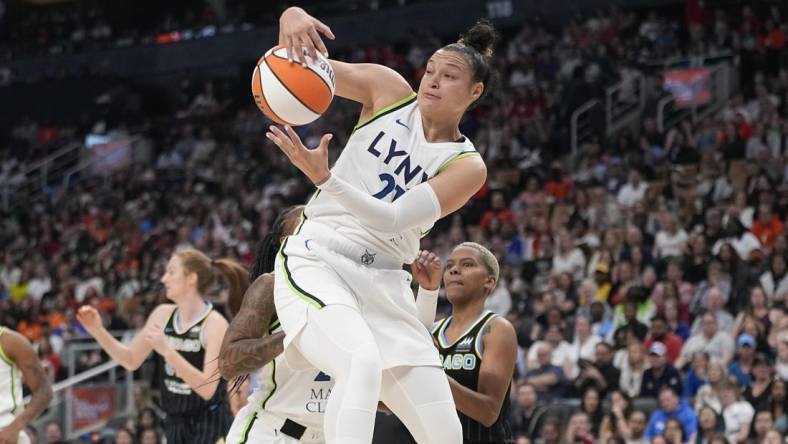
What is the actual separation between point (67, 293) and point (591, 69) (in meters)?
8.40

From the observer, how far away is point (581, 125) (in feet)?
59.3

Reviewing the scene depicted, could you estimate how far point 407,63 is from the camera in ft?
70.4

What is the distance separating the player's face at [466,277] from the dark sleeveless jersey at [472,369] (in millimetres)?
115

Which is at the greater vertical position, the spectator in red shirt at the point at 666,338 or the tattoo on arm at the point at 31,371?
the tattoo on arm at the point at 31,371

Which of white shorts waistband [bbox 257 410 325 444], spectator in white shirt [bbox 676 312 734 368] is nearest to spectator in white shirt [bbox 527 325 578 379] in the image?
spectator in white shirt [bbox 676 312 734 368]

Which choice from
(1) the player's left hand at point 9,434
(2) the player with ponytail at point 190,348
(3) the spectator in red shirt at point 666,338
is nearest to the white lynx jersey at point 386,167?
(2) the player with ponytail at point 190,348

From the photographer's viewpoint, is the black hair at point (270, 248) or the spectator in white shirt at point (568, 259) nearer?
the black hair at point (270, 248)

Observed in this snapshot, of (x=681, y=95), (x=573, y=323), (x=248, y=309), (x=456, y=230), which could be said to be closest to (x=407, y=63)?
(x=681, y=95)

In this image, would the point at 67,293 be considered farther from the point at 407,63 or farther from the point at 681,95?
the point at 681,95

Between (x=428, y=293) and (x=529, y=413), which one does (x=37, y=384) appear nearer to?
(x=428, y=293)

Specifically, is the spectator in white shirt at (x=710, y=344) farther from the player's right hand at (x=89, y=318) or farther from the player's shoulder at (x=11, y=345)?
the player's shoulder at (x=11, y=345)

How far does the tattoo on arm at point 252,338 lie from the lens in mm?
4461

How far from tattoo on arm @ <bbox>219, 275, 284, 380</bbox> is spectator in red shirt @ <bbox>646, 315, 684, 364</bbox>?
726cm

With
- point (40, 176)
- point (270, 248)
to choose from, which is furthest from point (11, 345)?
point (40, 176)
